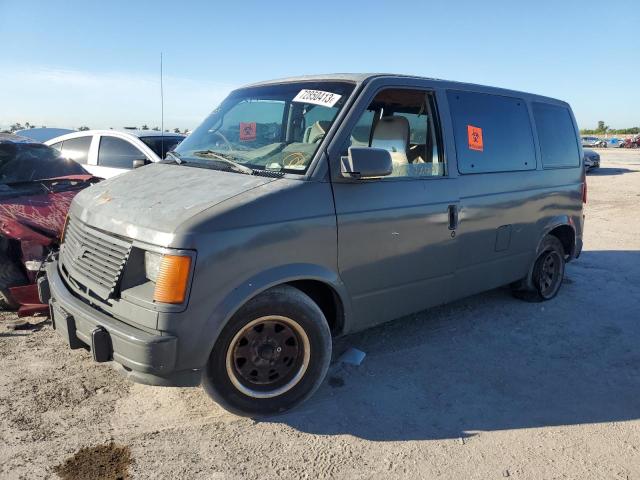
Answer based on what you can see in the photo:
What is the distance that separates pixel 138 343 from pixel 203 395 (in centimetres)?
93

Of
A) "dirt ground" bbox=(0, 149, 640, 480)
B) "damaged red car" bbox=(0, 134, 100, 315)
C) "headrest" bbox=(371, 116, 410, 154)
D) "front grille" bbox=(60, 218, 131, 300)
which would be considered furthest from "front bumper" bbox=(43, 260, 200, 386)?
"headrest" bbox=(371, 116, 410, 154)

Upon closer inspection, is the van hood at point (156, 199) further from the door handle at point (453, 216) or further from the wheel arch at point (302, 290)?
the door handle at point (453, 216)

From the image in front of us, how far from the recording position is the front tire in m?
2.85

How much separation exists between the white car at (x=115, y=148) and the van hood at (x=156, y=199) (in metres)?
4.69

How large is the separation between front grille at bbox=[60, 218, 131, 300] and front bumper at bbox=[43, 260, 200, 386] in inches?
5.4

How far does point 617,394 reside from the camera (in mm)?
3496

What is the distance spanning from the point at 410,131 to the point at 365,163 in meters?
0.98

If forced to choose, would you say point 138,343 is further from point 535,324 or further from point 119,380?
point 535,324

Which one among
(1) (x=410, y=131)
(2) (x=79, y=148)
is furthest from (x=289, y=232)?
(2) (x=79, y=148)

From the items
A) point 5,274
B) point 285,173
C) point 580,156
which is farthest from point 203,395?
point 580,156

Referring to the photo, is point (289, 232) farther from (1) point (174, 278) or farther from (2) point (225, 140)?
(2) point (225, 140)

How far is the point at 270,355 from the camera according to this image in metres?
3.04

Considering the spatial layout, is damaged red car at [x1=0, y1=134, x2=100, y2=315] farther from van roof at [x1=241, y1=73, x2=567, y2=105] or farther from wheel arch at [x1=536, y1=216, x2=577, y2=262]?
wheel arch at [x1=536, y1=216, x2=577, y2=262]

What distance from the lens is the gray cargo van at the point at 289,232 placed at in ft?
8.73
